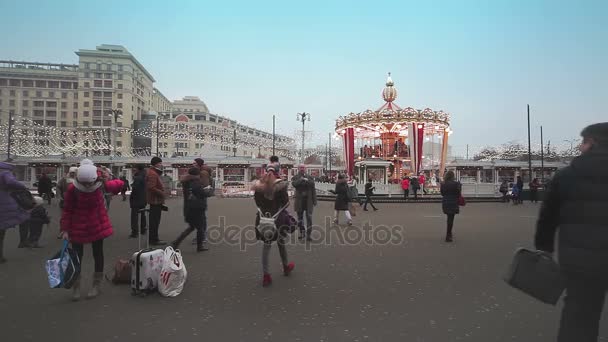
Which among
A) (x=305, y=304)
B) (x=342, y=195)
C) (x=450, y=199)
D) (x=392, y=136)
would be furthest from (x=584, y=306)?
(x=392, y=136)

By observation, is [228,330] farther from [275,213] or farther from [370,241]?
[370,241]

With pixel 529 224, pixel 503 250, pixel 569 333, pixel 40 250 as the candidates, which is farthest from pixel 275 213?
pixel 529 224

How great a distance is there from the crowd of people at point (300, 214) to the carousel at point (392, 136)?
18.2 metres

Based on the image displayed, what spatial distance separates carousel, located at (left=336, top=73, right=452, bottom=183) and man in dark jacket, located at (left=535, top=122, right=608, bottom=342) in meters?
23.3

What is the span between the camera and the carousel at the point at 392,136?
26.2 metres

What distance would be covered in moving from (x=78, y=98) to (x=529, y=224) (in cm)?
10850

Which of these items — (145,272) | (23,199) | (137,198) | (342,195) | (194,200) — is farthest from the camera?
(342,195)

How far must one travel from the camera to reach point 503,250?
706 centimetres

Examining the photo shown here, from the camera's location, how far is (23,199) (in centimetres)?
557

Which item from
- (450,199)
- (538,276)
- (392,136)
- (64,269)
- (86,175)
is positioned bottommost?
(64,269)

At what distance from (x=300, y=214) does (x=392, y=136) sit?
23.3 metres

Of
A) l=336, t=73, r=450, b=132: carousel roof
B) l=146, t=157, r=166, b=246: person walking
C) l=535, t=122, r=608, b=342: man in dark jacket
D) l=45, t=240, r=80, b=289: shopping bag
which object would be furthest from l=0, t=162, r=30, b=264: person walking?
l=336, t=73, r=450, b=132: carousel roof

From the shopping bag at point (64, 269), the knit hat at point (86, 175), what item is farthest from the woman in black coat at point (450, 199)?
the shopping bag at point (64, 269)

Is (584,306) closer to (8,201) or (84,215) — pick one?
(84,215)
